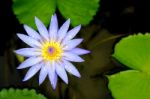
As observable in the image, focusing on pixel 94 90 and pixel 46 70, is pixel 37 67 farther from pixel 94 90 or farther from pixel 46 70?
pixel 94 90

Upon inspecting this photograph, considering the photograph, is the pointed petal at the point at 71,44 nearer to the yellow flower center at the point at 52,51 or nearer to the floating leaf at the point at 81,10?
the yellow flower center at the point at 52,51

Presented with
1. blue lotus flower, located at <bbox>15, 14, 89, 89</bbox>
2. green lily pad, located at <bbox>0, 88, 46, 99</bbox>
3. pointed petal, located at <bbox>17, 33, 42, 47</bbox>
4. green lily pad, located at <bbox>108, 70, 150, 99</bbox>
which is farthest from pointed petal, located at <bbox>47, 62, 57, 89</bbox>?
green lily pad, located at <bbox>108, 70, 150, 99</bbox>

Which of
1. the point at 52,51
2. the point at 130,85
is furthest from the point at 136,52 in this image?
the point at 52,51

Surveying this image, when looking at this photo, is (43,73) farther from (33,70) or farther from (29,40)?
(29,40)

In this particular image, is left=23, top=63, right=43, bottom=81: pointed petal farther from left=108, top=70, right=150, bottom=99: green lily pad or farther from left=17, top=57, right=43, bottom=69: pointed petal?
left=108, top=70, right=150, bottom=99: green lily pad

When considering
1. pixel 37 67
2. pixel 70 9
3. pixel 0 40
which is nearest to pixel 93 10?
pixel 70 9

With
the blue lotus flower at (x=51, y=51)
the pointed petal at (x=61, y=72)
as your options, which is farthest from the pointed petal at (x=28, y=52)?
the pointed petal at (x=61, y=72)
